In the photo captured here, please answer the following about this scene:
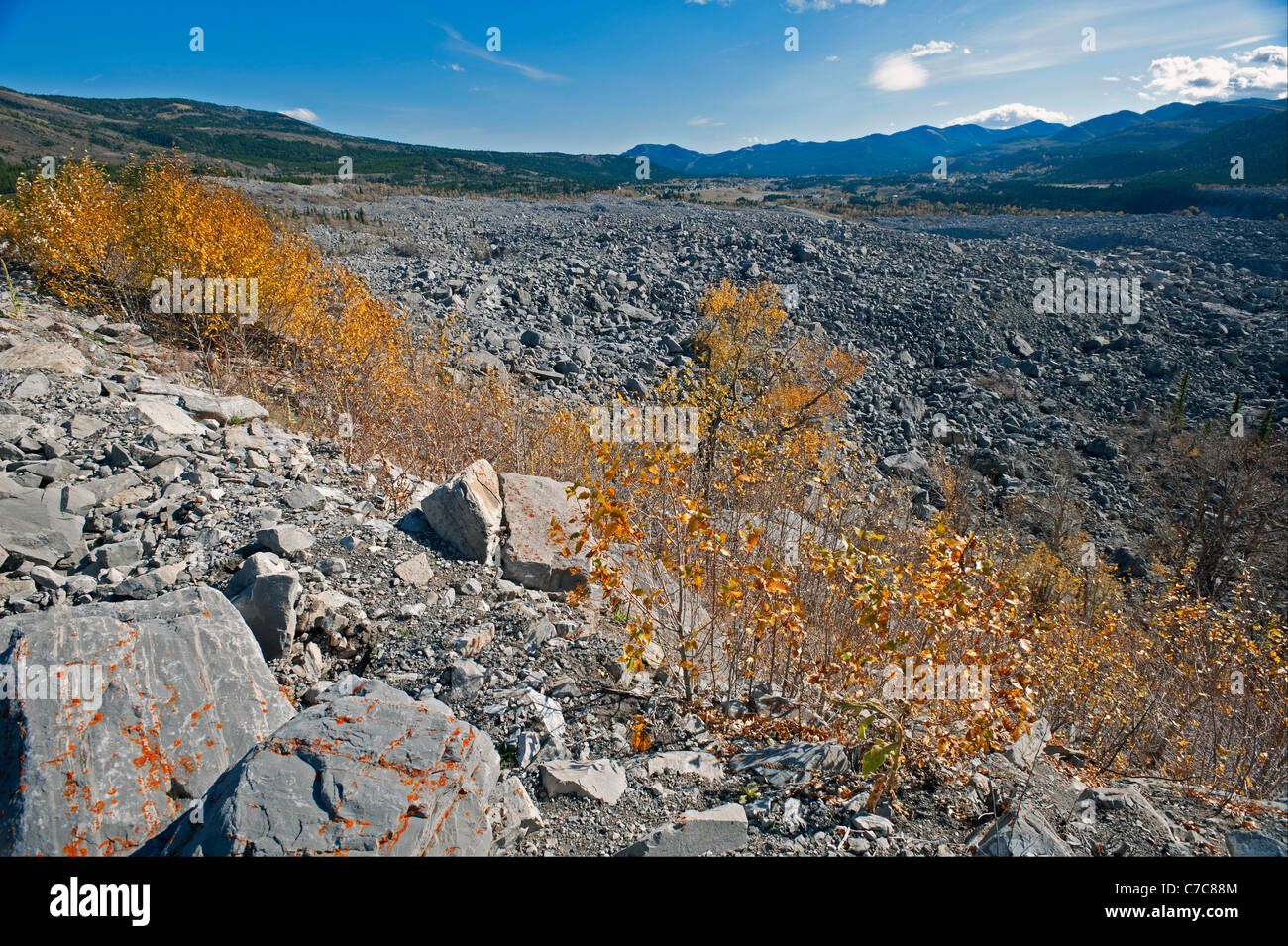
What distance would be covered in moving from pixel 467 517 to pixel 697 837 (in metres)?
3.19

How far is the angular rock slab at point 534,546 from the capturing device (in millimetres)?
4863

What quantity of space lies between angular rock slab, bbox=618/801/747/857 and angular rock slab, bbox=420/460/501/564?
284 centimetres

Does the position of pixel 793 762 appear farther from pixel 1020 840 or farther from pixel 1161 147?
pixel 1161 147

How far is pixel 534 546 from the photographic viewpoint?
16.3 ft


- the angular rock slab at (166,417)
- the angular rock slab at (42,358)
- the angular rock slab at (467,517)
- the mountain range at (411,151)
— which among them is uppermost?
the mountain range at (411,151)

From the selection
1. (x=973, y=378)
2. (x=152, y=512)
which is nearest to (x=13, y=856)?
(x=152, y=512)

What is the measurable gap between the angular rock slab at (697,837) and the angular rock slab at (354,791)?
0.68 m

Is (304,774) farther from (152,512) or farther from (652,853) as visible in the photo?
(152,512)

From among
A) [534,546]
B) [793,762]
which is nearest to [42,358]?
[534,546]

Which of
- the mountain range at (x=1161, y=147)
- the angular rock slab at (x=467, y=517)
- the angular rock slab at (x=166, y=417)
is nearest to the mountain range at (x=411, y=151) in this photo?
the mountain range at (x=1161, y=147)

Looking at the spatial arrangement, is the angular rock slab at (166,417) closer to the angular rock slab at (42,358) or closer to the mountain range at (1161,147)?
the angular rock slab at (42,358)

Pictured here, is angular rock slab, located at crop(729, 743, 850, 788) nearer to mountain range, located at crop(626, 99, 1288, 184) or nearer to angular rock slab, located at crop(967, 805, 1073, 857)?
angular rock slab, located at crop(967, 805, 1073, 857)

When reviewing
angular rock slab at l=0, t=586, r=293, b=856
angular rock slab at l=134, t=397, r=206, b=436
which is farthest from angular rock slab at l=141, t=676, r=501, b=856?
angular rock slab at l=134, t=397, r=206, b=436
